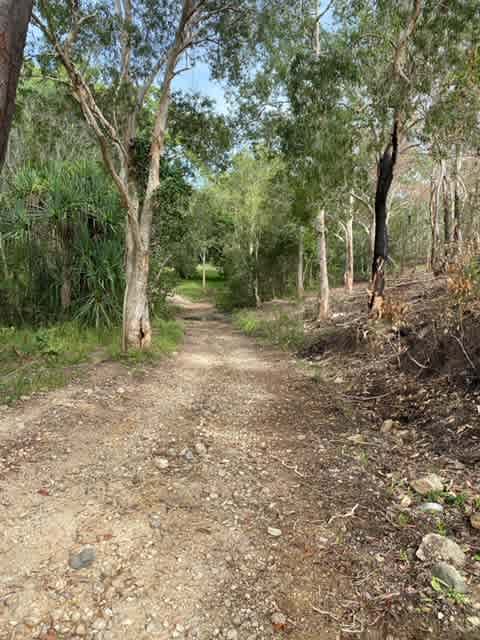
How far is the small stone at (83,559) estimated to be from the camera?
182 cm

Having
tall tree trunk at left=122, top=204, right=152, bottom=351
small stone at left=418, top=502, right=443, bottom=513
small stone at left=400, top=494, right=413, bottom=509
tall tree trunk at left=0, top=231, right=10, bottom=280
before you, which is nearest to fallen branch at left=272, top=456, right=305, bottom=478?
small stone at left=400, top=494, right=413, bottom=509

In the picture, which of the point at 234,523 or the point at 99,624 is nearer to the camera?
the point at 99,624

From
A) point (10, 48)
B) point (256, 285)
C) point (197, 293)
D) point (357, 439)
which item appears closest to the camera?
point (10, 48)

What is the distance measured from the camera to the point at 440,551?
1.89 metres

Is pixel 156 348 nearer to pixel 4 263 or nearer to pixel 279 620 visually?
pixel 4 263

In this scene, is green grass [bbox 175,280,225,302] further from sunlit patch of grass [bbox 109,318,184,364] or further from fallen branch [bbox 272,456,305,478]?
fallen branch [bbox 272,456,305,478]

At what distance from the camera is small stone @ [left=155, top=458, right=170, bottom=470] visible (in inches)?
114

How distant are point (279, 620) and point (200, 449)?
1718 mm

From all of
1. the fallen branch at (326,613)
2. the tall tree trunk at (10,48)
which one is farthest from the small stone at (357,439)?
the tall tree trunk at (10,48)

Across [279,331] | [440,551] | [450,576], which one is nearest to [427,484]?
[440,551]

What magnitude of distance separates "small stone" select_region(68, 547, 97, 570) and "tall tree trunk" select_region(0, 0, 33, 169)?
6.55 feet

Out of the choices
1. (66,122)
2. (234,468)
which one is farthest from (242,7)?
(234,468)

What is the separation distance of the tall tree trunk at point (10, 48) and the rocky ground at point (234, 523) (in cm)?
205

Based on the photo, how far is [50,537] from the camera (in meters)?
2.04
